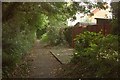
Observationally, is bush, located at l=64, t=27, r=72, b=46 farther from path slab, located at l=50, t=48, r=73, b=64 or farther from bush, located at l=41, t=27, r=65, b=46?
path slab, located at l=50, t=48, r=73, b=64

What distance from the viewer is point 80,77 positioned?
9.03 m

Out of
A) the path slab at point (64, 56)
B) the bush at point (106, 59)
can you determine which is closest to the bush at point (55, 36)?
the path slab at point (64, 56)

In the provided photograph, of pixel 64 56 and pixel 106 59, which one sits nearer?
pixel 106 59

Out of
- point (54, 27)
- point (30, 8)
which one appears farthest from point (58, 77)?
point (54, 27)

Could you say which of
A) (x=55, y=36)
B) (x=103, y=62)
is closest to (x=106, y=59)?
(x=103, y=62)

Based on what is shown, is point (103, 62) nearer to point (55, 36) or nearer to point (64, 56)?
point (64, 56)

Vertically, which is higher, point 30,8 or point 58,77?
point 30,8

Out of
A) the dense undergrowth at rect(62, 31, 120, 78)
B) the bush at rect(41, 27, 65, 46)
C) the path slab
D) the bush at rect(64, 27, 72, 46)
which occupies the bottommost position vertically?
the bush at rect(41, 27, 65, 46)

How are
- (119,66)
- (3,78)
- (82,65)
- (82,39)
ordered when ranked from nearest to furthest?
1. (119,66)
2. (3,78)
3. (82,65)
4. (82,39)

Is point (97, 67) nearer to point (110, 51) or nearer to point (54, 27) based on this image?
point (110, 51)

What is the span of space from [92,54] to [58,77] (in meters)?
1.67

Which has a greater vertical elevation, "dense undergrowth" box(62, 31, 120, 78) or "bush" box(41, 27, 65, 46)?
"dense undergrowth" box(62, 31, 120, 78)

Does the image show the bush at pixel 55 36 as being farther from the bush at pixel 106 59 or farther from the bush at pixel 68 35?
the bush at pixel 106 59

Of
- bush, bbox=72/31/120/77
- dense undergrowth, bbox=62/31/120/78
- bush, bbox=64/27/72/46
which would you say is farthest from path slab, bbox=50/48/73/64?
bush, bbox=64/27/72/46
